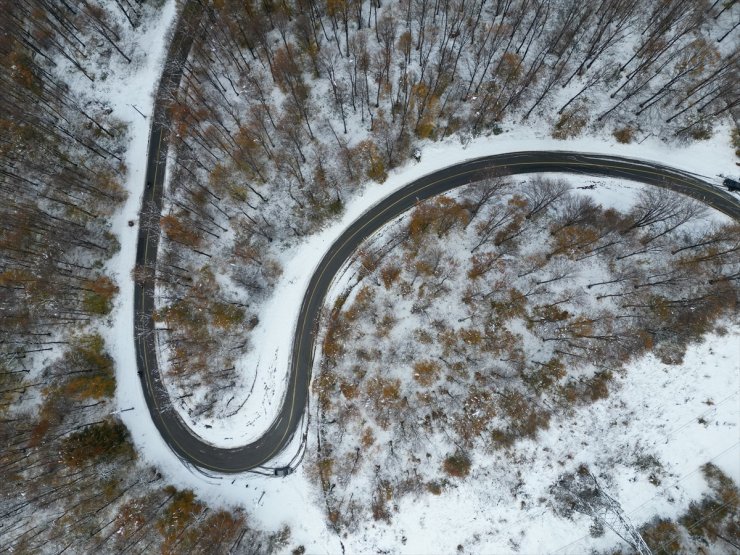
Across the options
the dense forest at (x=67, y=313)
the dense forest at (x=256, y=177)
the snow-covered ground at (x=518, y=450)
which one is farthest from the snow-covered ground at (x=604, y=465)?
the dense forest at (x=67, y=313)

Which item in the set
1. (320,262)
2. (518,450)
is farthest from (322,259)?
(518,450)

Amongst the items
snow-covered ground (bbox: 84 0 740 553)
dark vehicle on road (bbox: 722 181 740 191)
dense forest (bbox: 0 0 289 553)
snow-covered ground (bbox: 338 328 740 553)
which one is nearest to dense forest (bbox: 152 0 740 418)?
snow-covered ground (bbox: 84 0 740 553)

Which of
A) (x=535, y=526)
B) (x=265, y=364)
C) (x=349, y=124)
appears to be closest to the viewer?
(x=535, y=526)

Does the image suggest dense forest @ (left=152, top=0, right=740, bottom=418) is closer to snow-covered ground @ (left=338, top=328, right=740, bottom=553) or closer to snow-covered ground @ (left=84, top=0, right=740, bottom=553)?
snow-covered ground @ (left=84, top=0, right=740, bottom=553)

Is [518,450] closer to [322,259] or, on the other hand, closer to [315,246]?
[322,259]

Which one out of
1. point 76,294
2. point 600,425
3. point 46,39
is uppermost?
point 46,39

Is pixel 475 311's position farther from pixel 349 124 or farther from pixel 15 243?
pixel 15 243

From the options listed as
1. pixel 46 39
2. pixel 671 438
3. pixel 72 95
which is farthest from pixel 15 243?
pixel 671 438
